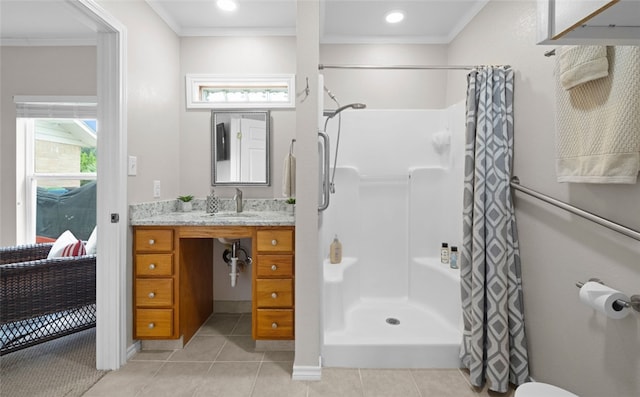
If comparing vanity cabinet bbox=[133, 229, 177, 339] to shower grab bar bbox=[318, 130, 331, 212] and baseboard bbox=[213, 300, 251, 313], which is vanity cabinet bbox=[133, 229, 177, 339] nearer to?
baseboard bbox=[213, 300, 251, 313]

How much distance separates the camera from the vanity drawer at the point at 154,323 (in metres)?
1.97

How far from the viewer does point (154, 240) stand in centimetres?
197

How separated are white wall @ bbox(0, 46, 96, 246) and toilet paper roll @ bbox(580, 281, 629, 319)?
406 centimetres

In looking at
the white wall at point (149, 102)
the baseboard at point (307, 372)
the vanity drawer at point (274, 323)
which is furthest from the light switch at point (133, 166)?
the baseboard at point (307, 372)

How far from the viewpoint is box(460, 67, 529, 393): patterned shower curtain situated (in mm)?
1613

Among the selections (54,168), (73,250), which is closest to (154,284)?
(73,250)

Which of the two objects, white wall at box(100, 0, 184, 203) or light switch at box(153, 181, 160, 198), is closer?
white wall at box(100, 0, 184, 203)

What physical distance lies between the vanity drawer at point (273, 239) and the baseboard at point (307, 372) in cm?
70

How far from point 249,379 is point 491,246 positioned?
161 cm

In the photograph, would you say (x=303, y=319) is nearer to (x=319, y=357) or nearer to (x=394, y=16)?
(x=319, y=357)

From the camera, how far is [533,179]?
1622 millimetres

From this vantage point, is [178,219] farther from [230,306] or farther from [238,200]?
[230,306]

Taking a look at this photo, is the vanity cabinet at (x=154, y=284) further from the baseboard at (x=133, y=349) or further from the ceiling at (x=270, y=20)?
the ceiling at (x=270, y=20)

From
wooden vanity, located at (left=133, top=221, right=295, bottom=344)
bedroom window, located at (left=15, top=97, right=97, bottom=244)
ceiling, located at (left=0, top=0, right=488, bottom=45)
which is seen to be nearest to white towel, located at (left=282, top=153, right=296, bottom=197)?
wooden vanity, located at (left=133, top=221, right=295, bottom=344)
